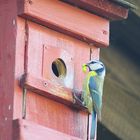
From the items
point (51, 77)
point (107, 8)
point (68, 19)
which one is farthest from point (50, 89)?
point (107, 8)

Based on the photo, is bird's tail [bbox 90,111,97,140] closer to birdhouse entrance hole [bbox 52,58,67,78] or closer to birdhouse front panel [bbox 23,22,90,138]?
birdhouse front panel [bbox 23,22,90,138]

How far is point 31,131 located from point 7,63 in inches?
10.4

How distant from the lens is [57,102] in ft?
54.5

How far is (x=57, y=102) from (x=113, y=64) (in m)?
0.47

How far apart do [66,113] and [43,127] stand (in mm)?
209

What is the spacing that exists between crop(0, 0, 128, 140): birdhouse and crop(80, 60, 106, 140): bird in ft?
0.08

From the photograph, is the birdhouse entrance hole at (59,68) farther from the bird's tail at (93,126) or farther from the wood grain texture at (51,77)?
the bird's tail at (93,126)

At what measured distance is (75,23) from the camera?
54.9 feet

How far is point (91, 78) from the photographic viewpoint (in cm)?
1691

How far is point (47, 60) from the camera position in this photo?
16594 mm

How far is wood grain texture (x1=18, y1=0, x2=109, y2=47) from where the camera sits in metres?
16.5

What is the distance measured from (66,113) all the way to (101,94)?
0.26 metres

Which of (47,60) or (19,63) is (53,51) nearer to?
(47,60)

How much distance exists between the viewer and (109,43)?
1697cm
